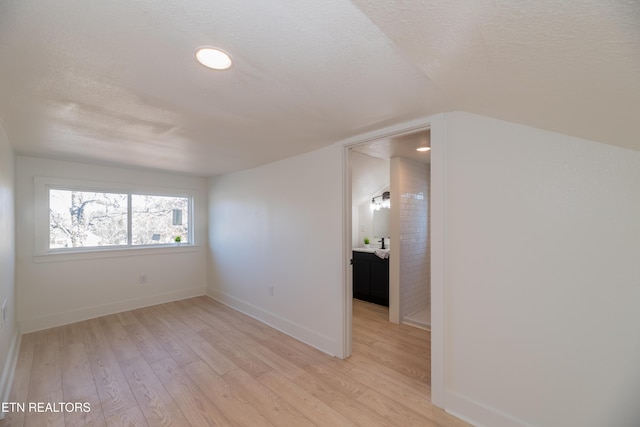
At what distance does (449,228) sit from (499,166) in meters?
0.50

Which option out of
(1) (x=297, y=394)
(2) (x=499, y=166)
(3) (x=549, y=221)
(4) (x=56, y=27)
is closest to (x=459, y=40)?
(2) (x=499, y=166)

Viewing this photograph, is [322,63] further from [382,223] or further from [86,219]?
[86,219]

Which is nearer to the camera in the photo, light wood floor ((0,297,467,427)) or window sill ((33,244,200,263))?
light wood floor ((0,297,467,427))

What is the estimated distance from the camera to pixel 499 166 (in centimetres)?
169

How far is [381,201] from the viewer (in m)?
5.05

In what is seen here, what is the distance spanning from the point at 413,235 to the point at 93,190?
179 inches

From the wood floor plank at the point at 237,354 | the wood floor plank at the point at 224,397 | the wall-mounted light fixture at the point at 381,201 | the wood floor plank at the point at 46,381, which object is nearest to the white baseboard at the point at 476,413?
the wood floor plank at the point at 224,397

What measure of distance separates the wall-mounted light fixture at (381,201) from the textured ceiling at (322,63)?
2.87m

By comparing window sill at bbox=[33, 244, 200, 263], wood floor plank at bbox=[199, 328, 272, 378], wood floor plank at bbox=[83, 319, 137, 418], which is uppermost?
window sill at bbox=[33, 244, 200, 263]

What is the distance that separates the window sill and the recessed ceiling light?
373cm

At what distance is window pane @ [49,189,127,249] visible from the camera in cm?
349

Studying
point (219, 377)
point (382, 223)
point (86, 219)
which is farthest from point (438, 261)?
point (86, 219)

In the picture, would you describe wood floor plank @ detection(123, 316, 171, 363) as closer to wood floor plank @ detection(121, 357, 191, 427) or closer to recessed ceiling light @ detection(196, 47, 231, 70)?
wood floor plank @ detection(121, 357, 191, 427)

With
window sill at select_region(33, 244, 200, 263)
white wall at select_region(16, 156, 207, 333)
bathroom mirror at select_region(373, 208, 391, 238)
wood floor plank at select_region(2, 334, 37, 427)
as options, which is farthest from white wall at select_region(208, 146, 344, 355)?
wood floor plank at select_region(2, 334, 37, 427)
